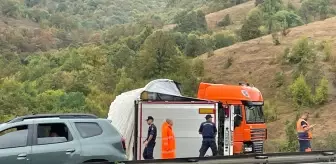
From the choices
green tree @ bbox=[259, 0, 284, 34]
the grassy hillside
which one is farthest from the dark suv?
green tree @ bbox=[259, 0, 284, 34]

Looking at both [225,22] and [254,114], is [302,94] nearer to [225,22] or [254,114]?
[254,114]

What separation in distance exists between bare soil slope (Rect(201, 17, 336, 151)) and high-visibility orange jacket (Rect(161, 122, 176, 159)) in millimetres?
20287

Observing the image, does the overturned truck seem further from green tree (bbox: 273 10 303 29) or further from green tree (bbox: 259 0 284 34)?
green tree (bbox: 273 10 303 29)

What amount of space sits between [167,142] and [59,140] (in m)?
5.07

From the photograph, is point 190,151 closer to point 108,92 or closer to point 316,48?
point 316,48

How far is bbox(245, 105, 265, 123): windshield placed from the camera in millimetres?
18830

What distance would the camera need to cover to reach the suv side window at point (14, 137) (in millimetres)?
10180

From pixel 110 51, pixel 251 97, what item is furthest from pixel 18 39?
pixel 251 97

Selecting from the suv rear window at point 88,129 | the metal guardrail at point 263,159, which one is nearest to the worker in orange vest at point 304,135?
the metal guardrail at point 263,159

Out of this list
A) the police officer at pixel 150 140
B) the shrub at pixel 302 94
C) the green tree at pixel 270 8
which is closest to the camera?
the police officer at pixel 150 140

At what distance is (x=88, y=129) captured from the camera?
10.9m

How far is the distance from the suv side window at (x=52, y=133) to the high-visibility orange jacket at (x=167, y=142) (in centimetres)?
489

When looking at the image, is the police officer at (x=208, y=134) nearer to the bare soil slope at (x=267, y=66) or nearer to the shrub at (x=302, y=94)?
the bare soil slope at (x=267, y=66)

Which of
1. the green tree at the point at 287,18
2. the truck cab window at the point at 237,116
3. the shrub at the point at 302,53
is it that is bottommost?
the truck cab window at the point at 237,116
